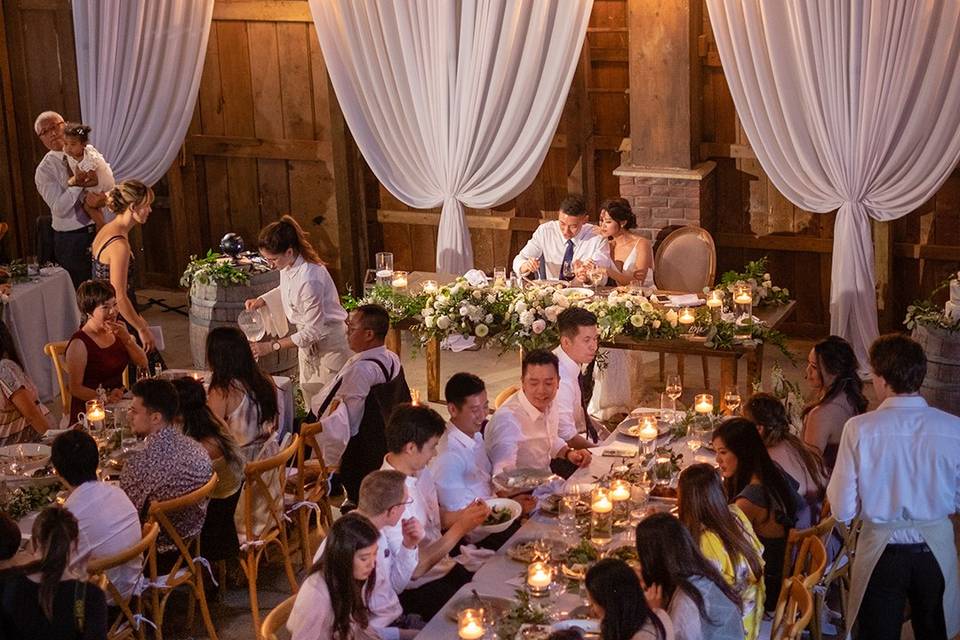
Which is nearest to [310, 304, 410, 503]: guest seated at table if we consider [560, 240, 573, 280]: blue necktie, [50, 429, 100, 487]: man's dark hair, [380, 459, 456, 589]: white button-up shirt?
[380, 459, 456, 589]: white button-up shirt

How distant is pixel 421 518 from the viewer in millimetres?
5152

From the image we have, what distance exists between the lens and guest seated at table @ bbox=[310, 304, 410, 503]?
646cm

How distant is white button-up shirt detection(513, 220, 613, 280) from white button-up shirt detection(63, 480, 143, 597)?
355 cm

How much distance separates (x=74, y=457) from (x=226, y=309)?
3.55m

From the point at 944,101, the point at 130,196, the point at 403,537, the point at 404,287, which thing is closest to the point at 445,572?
the point at 403,537

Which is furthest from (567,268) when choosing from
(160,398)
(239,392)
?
(160,398)

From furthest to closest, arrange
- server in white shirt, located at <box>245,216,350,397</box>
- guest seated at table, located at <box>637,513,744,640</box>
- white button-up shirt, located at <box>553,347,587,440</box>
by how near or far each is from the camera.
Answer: server in white shirt, located at <box>245,216,350,397</box>
white button-up shirt, located at <box>553,347,587,440</box>
guest seated at table, located at <box>637,513,744,640</box>

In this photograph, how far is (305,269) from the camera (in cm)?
738

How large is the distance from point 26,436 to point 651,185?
14.2 ft

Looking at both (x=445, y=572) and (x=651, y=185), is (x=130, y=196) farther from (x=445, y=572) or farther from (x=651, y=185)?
(x=445, y=572)

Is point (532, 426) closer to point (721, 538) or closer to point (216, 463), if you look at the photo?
point (216, 463)

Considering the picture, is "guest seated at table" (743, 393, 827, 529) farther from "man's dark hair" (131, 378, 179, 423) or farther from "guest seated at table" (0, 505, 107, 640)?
"guest seated at table" (0, 505, 107, 640)

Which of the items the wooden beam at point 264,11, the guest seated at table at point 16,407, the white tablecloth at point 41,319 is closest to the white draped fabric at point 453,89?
the wooden beam at point 264,11

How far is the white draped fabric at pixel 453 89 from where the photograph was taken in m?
8.57
